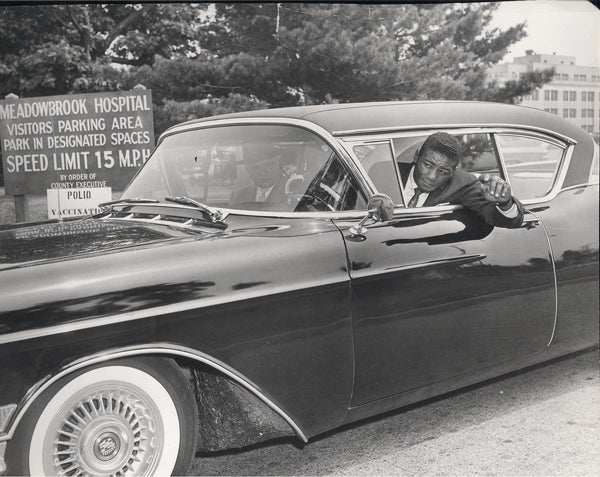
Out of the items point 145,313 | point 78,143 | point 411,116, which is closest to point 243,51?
point 78,143

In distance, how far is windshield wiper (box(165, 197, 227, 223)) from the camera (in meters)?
2.73

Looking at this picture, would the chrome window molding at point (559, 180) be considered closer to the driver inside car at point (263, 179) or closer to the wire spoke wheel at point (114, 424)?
the driver inside car at point (263, 179)

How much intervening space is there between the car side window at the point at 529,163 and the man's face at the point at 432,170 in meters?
0.48

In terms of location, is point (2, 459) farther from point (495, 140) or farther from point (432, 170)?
point (495, 140)

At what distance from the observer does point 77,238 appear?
8.32ft

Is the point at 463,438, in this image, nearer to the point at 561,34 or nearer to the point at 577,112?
the point at 577,112

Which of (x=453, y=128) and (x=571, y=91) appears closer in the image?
(x=453, y=128)

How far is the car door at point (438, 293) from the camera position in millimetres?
2533

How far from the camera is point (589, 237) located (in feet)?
10.9

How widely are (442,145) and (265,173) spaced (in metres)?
0.89

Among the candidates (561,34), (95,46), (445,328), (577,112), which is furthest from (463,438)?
(95,46)

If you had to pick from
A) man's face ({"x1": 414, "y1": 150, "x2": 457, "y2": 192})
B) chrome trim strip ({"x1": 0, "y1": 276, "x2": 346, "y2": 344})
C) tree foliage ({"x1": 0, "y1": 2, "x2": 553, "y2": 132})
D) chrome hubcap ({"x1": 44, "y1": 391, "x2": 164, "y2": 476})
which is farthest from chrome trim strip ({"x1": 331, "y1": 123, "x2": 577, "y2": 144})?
chrome hubcap ({"x1": 44, "y1": 391, "x2": 164, "y2": 476})

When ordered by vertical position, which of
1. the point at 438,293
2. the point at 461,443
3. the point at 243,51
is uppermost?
the point at 243,51

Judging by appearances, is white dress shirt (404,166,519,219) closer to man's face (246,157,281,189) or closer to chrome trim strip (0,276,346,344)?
man's face (246,157,281,189)
